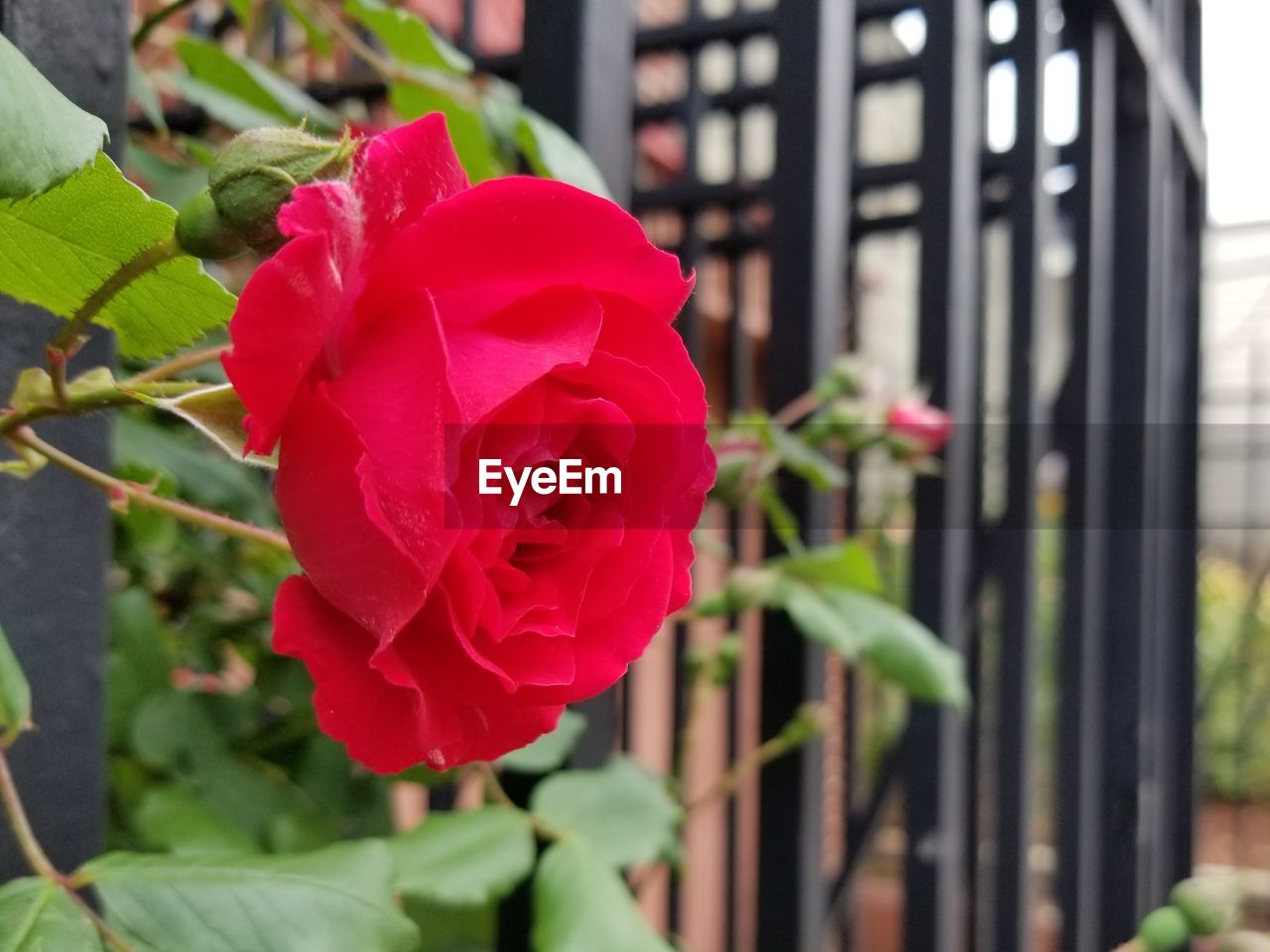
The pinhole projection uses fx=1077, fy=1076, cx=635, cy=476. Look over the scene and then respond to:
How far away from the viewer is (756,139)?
2674 mm

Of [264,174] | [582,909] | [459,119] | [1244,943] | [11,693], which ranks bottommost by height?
[1244,943]

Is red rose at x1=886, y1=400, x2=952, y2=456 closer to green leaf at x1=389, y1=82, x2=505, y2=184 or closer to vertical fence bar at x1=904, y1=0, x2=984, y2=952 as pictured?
vertical fence bar at x1=904, y1=0, x2=984, y2=952

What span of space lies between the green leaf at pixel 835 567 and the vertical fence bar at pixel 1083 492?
523 millimetres

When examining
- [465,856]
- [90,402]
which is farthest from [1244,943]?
[90,402]

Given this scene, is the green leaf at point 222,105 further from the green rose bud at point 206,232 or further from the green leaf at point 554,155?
the green rose bud at point 206,232

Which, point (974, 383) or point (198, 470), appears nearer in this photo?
point (198, 470)

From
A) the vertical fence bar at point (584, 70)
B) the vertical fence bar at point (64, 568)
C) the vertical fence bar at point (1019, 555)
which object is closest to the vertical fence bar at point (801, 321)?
the vertical fence bar at point (584, 70)

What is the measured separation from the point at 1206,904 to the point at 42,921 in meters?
0.60

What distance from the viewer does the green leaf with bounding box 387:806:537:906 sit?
1.38ft

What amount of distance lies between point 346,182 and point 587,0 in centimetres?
33

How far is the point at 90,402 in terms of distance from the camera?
8.2 inches

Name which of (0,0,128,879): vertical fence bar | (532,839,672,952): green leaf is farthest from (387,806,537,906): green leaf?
(0,0,128,879): vertical fence bar

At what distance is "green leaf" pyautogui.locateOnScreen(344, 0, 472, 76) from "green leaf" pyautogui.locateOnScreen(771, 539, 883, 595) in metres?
0.35

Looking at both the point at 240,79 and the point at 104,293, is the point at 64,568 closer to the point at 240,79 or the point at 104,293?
the point at 104,293
